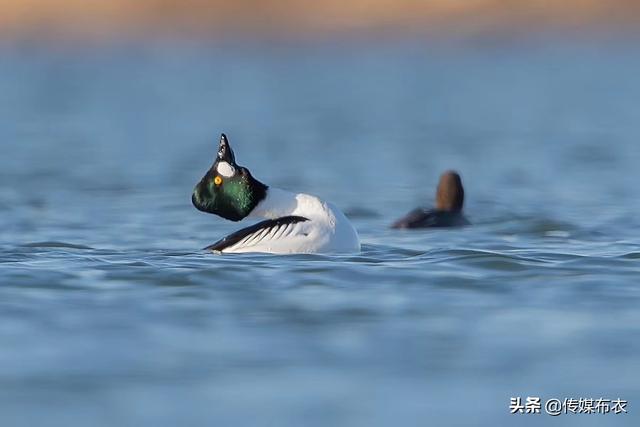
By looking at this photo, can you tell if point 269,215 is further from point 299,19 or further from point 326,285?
point 299,19

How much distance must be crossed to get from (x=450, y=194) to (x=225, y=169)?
15.7 ft

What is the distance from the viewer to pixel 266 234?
520 inches

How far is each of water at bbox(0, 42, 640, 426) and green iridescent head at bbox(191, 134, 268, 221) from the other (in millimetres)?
535

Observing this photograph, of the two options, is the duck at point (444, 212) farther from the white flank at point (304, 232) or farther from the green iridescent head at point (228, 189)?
the green iridescent head at point (228, 189)

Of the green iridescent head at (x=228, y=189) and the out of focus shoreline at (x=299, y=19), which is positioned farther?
the out of focus shoreline at (x=299, y=19)

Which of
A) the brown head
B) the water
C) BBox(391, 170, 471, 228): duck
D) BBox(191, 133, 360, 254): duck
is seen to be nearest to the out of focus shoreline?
the water

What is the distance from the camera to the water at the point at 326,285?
29.1 ft

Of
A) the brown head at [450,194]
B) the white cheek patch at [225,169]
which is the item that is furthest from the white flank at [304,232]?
the brown head at [450,194]

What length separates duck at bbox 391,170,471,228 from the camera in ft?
53.6

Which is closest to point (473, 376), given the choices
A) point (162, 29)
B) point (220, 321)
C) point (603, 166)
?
point (220, 321)

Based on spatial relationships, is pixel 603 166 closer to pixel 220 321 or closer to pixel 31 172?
pixel 31 172

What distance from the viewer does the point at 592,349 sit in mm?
9820

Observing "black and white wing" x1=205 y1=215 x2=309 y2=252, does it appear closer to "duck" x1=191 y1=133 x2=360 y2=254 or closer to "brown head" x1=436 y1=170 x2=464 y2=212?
"duck" x1=191 y1=133 x2=360 y2=254

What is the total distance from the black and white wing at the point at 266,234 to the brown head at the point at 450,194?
4236 mm
